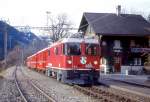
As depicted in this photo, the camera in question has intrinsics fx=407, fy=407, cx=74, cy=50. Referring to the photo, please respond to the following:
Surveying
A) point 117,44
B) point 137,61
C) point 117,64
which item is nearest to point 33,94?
point 117,64

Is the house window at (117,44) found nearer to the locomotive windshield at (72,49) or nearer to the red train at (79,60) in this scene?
the red train at (79,60)

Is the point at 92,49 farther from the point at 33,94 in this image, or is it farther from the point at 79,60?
the point at 33,94

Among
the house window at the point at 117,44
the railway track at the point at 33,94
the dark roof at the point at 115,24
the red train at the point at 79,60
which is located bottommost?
the railway track at the point at 33,94

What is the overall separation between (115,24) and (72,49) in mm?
33651

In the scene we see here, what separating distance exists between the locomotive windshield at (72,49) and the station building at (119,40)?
93.4 ft

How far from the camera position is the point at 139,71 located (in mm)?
50125

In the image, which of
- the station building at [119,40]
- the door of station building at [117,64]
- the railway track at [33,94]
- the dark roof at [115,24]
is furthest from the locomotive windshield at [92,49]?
the door of station building at [117,64]

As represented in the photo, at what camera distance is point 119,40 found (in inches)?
2226

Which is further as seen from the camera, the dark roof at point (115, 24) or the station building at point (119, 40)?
the dark roof at point (115, 24)

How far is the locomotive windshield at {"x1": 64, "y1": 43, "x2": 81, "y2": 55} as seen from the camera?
24.2 m

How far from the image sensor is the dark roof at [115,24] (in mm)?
55000

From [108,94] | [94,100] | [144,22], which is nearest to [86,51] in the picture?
[108,94]

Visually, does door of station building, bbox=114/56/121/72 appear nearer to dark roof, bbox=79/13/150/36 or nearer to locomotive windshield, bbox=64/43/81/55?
dark roof, bbox=79/13/150/36

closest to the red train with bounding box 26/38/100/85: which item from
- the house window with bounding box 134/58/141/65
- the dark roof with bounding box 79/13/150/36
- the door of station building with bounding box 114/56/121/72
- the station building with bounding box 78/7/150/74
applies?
the station building with bounding box 78/7/150/74
